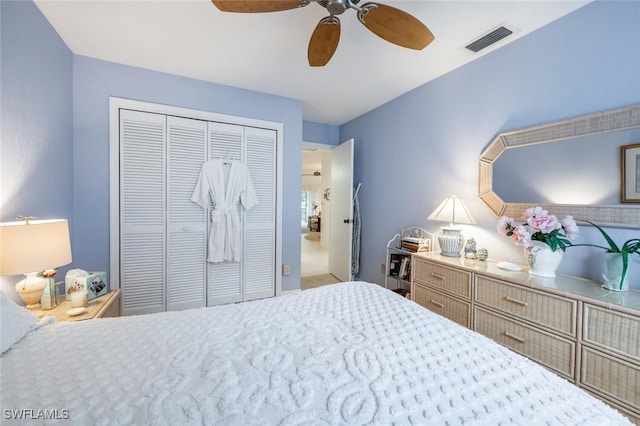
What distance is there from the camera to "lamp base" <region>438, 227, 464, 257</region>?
2.12 meters

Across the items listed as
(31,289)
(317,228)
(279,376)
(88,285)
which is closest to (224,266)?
(88,285)

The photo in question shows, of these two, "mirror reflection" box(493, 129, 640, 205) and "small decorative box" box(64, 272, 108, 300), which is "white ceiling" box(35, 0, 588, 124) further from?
"small decorative box" box(64, 272, 108, 300)

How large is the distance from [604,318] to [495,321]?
53 cm

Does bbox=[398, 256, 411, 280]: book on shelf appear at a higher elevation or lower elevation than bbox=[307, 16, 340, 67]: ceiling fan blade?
lower

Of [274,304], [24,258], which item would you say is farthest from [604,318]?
[24,258]

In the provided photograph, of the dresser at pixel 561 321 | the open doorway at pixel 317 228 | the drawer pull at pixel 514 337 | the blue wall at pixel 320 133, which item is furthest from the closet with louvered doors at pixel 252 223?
the drawer pull at pixel 514 337

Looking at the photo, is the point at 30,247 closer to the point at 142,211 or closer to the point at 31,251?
the point at 31,251

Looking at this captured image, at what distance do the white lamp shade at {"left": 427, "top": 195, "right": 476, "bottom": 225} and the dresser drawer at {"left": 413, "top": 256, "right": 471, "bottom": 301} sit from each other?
0.43 m

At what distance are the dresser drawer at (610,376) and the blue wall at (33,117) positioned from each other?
3119 mm

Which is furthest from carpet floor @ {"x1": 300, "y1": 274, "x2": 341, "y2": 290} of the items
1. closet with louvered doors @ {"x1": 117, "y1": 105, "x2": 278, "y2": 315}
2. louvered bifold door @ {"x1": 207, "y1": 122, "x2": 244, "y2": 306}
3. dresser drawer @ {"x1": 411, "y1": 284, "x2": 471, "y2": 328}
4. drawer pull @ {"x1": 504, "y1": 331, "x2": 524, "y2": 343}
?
drawer pull @ {"x1": 504, "y1": 331, "x2": 524, "y2": 343}

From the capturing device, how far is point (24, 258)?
3.97ft

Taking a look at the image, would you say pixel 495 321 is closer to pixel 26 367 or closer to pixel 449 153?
pixel 449 153

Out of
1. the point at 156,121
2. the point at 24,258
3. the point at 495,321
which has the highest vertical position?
the point at 156,121

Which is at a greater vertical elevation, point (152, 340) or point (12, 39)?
point (12, 39)
